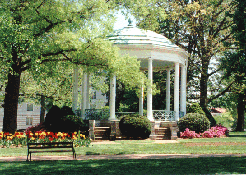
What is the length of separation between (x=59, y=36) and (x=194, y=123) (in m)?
12.6

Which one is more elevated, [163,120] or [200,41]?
[200,41]

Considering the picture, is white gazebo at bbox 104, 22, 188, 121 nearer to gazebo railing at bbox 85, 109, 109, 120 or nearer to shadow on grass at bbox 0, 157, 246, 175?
gazebo railing at bbox 85, 109, 109, 120

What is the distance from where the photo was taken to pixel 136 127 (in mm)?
23312

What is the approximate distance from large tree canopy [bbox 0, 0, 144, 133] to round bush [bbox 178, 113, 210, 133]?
8054 millimetres

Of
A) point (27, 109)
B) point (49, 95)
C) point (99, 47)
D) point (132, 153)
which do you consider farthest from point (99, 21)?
point (27, 109)

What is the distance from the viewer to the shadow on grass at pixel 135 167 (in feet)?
33.9

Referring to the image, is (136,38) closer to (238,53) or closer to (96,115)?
(96,115)

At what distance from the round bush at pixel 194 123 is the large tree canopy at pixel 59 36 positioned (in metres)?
8.05

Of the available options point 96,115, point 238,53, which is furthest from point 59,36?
point 238,53

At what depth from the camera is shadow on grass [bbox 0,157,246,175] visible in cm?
1034

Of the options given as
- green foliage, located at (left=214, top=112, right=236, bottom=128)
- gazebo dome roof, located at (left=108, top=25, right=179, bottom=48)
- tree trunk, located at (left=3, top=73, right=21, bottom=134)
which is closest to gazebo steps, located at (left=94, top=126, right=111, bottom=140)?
tree trunk, located at (left=3, top=73, right=21, bottom=134)

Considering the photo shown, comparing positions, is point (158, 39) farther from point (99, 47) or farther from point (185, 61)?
point (99, 47)

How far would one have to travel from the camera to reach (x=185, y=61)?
3108 cm

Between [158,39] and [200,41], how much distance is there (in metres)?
9.93
